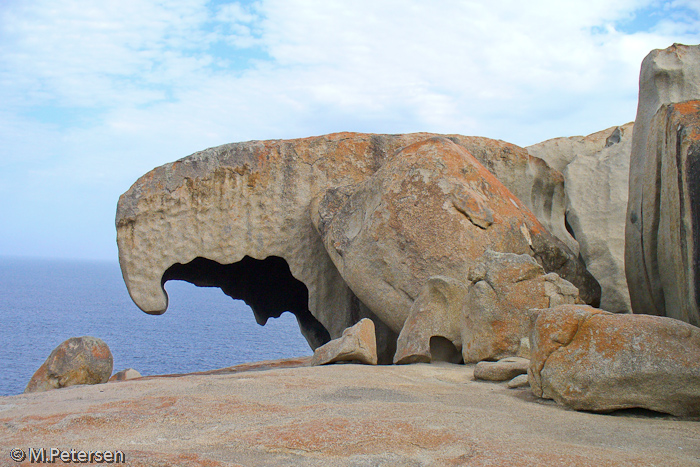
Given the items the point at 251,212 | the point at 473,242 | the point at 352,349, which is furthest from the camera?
the point at 251,212

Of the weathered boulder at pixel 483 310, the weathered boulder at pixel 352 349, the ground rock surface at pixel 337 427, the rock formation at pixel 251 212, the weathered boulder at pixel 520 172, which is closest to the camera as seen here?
the ground rock surface at pixel 337 427

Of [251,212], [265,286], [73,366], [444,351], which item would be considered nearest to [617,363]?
[444,351]

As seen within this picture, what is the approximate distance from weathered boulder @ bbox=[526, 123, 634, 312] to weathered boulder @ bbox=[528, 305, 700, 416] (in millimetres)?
4768

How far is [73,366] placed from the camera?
6.23 meters

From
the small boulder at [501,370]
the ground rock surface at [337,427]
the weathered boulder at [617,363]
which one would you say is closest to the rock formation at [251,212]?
the small boulder at [501,370]

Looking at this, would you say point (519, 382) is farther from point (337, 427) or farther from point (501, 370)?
point (337, 427)

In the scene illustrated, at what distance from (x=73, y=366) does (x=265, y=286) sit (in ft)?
17.6

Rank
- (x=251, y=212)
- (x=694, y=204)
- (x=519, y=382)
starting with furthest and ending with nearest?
(x=251, y=212) → (x=694, y=204) → (x=519, y=382)

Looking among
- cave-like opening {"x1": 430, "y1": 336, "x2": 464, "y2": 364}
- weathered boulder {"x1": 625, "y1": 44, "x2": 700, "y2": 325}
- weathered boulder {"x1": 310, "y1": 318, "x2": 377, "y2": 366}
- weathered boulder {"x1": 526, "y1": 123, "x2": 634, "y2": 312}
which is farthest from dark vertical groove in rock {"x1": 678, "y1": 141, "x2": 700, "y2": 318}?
weathered boulder {"x1": 526, "y1": 123, "x2": 634, "y2": 312}

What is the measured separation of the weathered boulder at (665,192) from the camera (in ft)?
15.1

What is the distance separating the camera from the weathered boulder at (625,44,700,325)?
181 inches

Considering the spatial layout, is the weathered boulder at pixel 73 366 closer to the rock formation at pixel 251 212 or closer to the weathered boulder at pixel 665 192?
the rock formation at pixel 251 212

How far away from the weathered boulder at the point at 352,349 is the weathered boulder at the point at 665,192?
2.51 metres

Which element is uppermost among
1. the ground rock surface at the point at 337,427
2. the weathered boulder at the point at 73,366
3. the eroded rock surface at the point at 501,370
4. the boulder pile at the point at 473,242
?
the boulder pile at the point at 473,242
